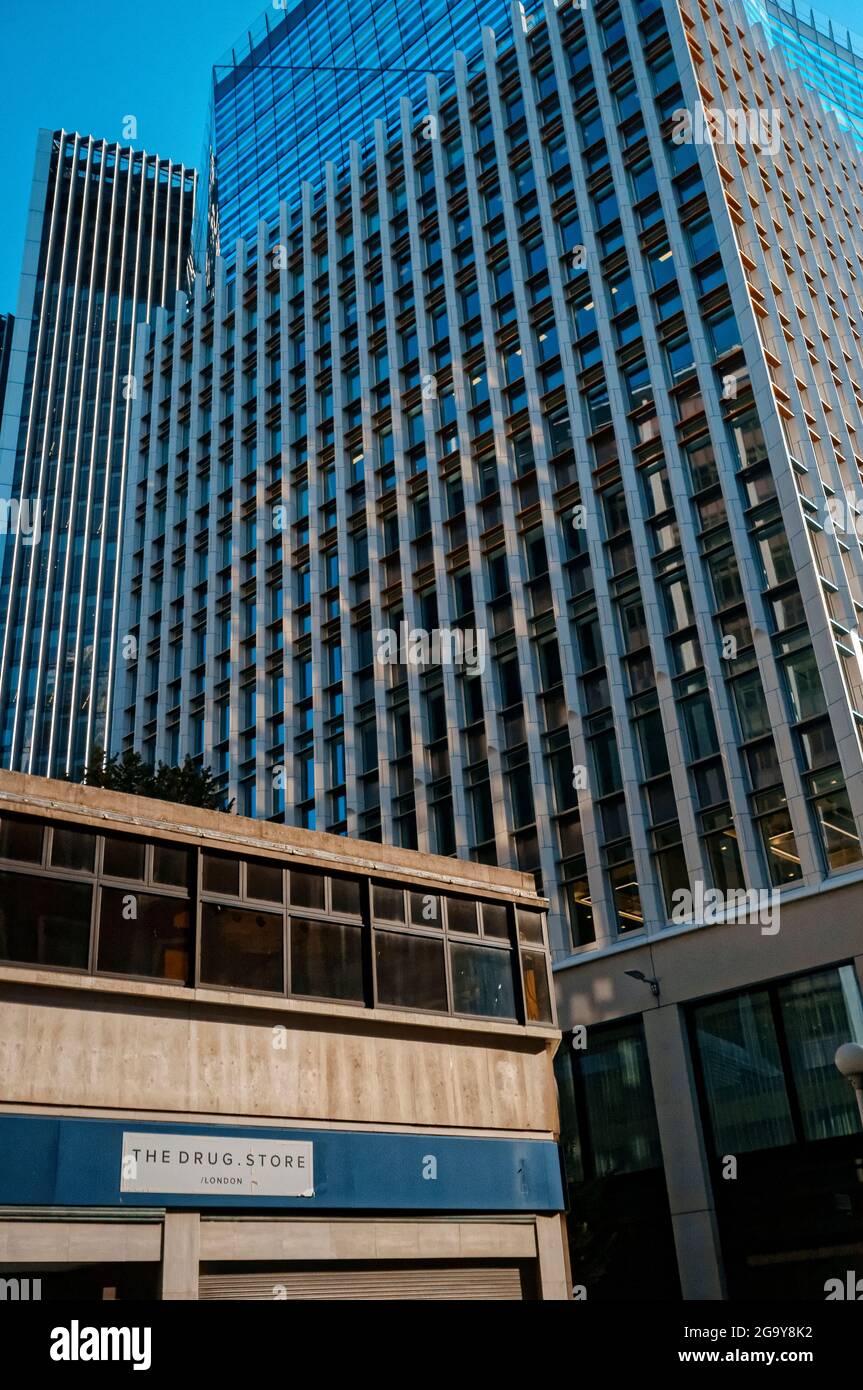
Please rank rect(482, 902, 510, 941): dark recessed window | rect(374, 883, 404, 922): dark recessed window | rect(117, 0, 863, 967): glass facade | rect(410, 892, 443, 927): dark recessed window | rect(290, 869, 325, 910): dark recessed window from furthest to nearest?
rect(117, 0, 863, 967): glass facade < rect(482, 902, 510, 941): dark recessed window < rect(410, 892, 443, 927): dark recessed window < rect(374, 883, 404, 922): dark recessed window < rect(290, 869, 325, 910): dark recessed window

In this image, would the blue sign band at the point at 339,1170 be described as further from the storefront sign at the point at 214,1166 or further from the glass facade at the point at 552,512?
the glass facade at the point at 552,512

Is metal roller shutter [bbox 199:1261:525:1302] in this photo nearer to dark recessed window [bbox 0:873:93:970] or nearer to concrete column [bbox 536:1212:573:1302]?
concrete column [bbox 536:1212:573:1302]

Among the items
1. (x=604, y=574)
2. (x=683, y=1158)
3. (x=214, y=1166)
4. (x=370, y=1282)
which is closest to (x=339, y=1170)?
(x=370, y=1282)

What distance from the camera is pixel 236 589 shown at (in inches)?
2071

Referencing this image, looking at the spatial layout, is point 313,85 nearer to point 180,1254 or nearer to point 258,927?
point 258,927

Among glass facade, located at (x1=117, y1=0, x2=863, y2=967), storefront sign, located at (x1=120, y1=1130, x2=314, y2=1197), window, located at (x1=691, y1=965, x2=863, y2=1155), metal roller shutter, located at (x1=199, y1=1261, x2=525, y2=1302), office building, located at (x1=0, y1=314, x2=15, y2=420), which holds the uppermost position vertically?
office building, located at (x1=0, y1=314, x2=15, y2=420)

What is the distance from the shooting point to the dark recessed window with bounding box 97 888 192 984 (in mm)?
18859

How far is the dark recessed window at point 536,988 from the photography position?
23469 millimetres

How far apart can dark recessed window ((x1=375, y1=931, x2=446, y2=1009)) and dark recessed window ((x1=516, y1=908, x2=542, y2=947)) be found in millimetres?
2312

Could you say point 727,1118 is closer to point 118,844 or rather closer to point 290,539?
point 118,844

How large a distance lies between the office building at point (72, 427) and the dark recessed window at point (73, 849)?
252 feet

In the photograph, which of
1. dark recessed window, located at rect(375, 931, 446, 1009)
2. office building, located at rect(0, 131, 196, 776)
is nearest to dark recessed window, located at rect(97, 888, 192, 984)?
dark recessed window, located at rect(375, 931, 446, 1009)

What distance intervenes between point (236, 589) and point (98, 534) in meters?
70.3
